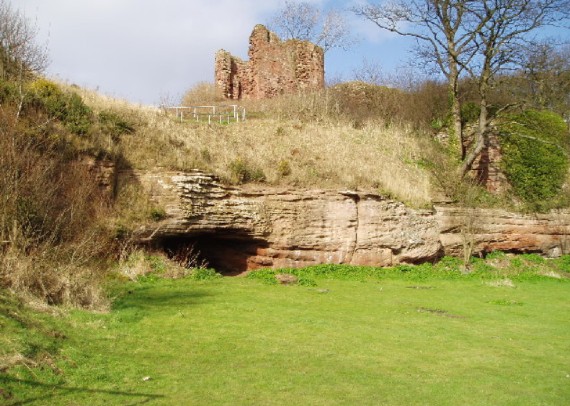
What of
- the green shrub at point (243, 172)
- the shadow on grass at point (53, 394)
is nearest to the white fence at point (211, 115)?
the green shrub at point (243, 172)

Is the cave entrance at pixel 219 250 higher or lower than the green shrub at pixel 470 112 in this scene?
lower

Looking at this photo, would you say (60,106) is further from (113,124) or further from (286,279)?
(286,279)

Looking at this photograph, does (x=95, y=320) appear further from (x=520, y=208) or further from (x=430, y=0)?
(x=430, y=0)

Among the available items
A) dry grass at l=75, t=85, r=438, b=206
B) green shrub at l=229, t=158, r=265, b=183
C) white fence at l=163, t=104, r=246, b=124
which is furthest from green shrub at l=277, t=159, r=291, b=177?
white fence at l=163, t=104, r=246, b=124

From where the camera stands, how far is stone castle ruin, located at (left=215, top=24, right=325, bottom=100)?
3528 centimetres

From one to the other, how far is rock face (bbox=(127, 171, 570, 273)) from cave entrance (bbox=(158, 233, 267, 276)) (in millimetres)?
35

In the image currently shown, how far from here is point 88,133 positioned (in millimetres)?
15750

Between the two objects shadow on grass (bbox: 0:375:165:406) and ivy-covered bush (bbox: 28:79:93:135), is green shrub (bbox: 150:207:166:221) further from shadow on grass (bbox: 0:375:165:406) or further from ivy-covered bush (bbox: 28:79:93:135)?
shadow on grass (bbox: 0:375:165:406)

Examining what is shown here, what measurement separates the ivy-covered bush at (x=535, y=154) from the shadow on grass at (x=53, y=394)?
20364mm

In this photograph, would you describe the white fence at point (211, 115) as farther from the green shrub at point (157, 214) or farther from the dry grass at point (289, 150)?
the green shrub at point (157, 214)

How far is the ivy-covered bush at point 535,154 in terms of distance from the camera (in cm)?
2277

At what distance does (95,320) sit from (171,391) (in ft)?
9.53

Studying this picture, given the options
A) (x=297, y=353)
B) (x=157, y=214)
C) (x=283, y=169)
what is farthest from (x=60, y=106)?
(x=297, y=353)

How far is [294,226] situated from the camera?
17688 millimetres
